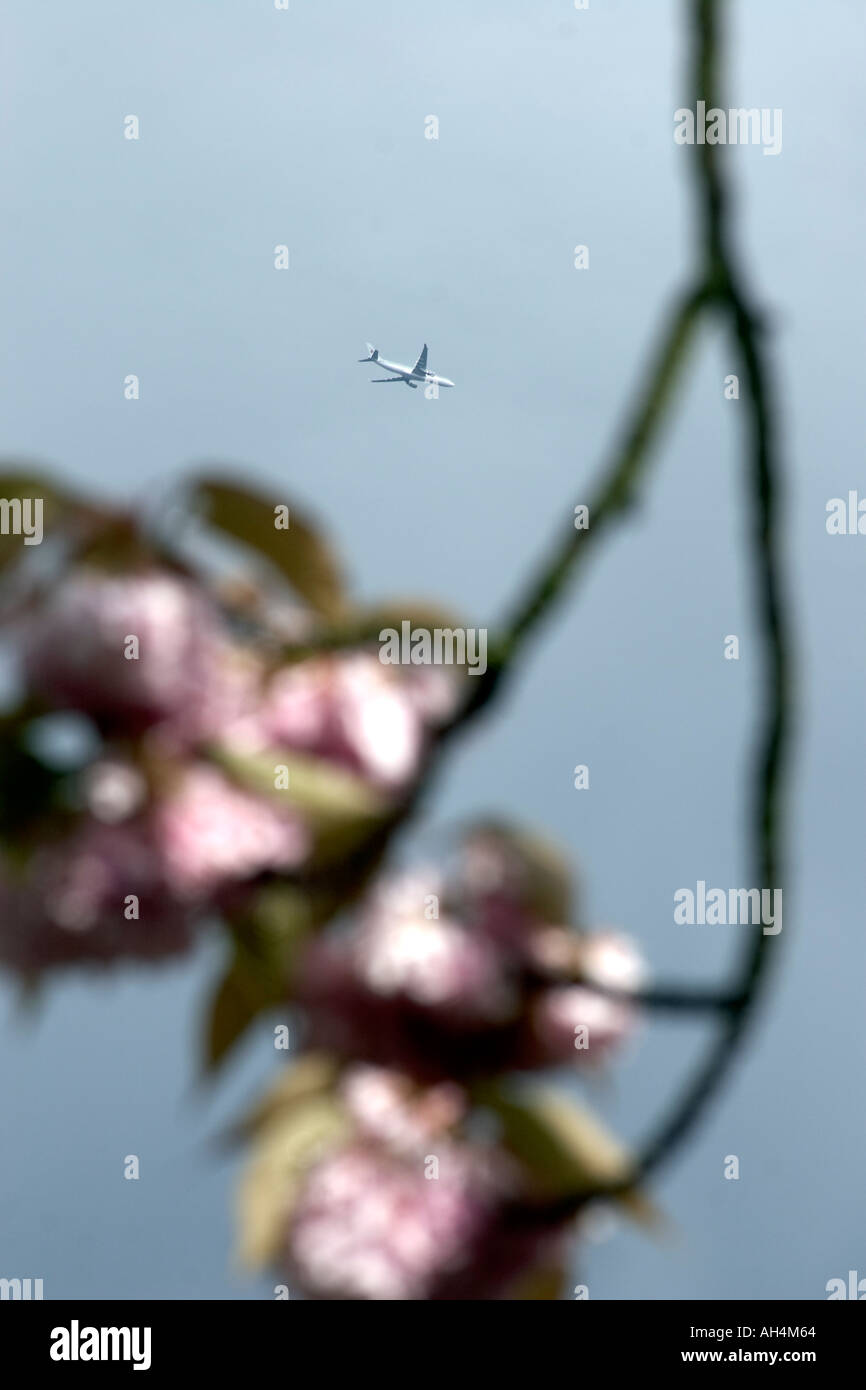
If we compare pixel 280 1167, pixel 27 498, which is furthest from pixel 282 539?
pixel 280 1167

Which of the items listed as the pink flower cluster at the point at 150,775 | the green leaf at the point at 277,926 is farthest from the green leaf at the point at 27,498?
the green leaf at the point at 277,926

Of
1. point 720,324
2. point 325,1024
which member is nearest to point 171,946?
point 325,1024

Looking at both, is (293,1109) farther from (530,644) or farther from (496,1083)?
(530,644)

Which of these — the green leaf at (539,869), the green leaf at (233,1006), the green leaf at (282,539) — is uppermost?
the green leaf at (282,539)

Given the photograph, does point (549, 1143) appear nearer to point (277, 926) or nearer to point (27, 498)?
point (277, 926)

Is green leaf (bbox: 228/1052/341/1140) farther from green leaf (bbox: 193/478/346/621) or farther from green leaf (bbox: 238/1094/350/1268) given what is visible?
green leaf (bbox: 193/478/346/621)

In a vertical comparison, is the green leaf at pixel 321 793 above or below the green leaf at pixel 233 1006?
above

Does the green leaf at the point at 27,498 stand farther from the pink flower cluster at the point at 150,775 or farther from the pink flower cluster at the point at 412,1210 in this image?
the pink flower cluster at the point at 412,1210
